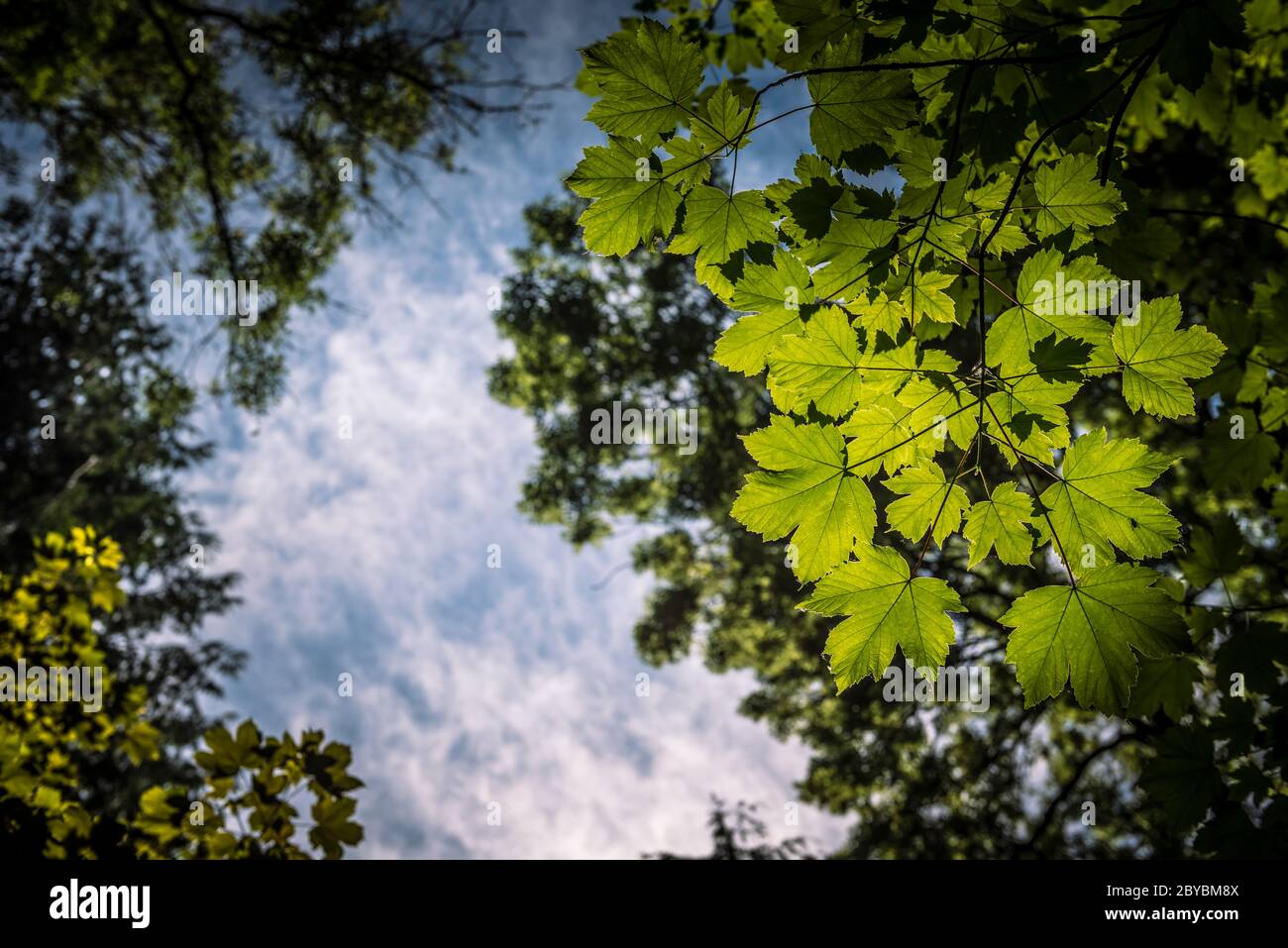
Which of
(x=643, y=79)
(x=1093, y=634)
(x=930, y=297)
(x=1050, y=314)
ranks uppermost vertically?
(x=643, y=79)

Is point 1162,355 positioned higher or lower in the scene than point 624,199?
lower

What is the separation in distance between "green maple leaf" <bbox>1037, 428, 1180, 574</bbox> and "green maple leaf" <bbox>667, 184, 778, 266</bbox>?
2.74 feet

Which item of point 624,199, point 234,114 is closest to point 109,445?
point 234,114

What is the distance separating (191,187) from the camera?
927cm

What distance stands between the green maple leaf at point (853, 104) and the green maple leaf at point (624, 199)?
35cm

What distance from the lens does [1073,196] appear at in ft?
→ 4.32

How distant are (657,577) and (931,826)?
249 inches

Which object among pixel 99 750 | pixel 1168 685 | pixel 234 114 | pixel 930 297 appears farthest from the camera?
pixel 234 114

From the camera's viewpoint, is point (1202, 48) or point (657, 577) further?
point (657, 577)

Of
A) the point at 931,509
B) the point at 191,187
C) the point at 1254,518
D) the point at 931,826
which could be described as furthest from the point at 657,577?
the point at 931,509

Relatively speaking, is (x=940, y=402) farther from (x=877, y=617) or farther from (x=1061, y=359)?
(x=877, y=617)

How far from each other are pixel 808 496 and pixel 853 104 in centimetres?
86

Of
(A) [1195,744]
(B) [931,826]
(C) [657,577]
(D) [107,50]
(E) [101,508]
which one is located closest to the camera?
(A) [1195,744]

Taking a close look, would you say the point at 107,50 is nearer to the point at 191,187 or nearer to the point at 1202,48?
the point at 191,187
